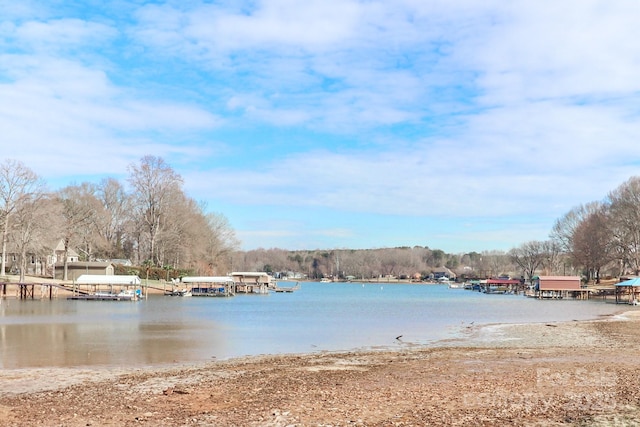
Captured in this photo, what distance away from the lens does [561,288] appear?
3750 inches

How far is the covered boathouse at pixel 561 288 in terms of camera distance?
94188mm

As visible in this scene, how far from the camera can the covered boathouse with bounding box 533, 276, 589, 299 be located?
309 feet

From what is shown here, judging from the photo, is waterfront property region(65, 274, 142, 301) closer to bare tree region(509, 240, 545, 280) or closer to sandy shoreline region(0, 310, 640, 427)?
sandy shoreline region(0, 310, 640, 427)

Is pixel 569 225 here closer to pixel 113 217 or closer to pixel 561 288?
pixel 561 288

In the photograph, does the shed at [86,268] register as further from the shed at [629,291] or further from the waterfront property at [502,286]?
the waterfront property at [502,286]

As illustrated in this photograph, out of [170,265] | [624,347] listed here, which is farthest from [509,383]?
[170,265]

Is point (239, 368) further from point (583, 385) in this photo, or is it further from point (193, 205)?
point (193, 205)

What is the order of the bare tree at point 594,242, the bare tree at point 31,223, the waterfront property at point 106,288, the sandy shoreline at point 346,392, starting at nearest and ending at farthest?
the sandy shoreline at point 346,392
the waterfront property at point 106,288
the bare tree at point 31,223
the bare tree at point 594,242

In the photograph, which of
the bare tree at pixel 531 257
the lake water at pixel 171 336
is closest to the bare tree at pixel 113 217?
the lake water at pixel 171 336

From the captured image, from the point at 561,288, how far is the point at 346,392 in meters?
89.5

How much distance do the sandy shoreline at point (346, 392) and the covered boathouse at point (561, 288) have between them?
251 ft

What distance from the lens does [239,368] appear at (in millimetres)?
19844

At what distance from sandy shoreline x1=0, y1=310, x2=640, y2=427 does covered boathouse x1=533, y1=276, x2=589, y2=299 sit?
251 feet

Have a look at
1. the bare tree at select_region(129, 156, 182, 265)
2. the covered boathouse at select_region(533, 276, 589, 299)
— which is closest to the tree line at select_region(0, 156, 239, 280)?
the bare tree at select_region(129, 156, 182, 265)
